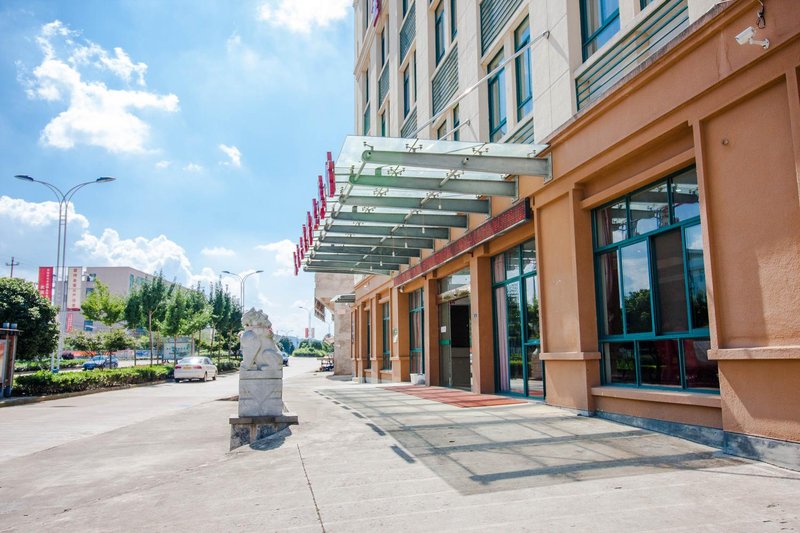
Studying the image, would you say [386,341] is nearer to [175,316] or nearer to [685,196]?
[685,196]

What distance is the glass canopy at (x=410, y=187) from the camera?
31.0ft

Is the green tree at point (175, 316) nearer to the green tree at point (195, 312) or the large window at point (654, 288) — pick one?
the green tree at point (195, 312)

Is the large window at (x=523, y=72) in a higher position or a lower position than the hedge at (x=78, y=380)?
higher

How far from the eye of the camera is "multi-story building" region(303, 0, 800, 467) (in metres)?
5.70

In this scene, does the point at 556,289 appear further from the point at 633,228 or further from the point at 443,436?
the point at 443,436

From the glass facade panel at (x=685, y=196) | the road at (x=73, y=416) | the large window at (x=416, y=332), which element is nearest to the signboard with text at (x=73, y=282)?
the road at (x=73, y=416)

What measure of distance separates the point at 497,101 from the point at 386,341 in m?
13.4

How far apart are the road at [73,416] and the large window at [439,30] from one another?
13343mm

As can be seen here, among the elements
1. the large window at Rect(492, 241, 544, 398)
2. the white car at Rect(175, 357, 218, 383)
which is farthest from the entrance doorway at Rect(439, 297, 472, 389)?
the white car at Rect(175, 357, 218, 383)

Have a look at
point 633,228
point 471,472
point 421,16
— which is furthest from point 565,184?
point 421,16

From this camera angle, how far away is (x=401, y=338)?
21.4m

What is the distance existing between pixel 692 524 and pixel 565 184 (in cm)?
658

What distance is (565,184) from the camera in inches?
381

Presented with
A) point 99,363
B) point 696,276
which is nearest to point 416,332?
point 696,276
